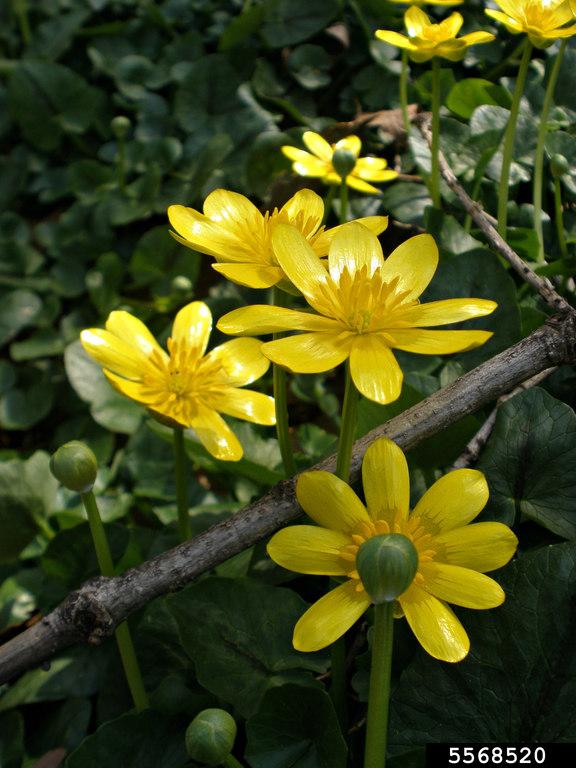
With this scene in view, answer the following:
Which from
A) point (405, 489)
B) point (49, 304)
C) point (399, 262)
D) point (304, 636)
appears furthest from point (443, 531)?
point (49, 304)

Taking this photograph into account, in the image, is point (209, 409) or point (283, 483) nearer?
point (283, 483)

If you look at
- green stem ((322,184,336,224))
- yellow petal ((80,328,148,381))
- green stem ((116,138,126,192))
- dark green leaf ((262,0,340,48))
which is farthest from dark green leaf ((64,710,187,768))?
dark green leaf ((262,0,340,48))

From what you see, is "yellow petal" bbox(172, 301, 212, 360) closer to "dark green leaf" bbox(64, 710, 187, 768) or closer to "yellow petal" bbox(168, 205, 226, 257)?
"yellow petal" bbox(168, 205, 226, 257)

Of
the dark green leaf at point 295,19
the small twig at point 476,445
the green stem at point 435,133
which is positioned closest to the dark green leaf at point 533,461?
the small twig at point 476,445

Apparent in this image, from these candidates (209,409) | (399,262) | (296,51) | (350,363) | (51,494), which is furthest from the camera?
(296,51)

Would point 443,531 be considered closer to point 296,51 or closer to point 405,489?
point 405,489

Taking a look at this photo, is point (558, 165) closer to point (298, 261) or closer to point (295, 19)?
point (298, 261)

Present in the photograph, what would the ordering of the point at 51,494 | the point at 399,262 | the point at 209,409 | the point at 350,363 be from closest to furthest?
the point at 350,363 < the point at 399,262 < the point at 209,409 < the point at 51,494
